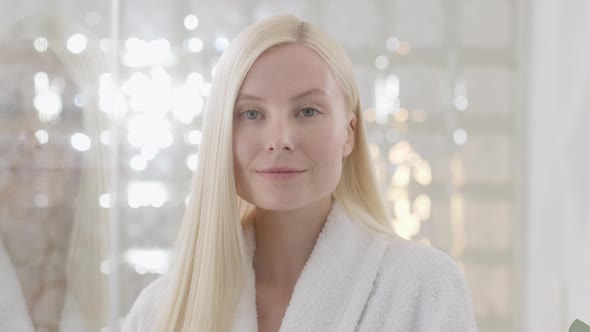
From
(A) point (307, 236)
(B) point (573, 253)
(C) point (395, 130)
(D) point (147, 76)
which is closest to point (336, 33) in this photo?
(C) point (395, 130)

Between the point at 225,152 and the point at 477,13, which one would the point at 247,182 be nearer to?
the point at 225,152

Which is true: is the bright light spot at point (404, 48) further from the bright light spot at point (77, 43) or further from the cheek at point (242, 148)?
the cheek at point (242, 148)

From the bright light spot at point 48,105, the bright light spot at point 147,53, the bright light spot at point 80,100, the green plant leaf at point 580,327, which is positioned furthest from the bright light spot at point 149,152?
the green plant leaf at point 580,327

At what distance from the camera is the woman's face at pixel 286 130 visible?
3.98 ft

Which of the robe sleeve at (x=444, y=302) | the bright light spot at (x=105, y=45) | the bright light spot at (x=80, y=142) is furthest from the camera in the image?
the bright light spot at (x=105, y=45)

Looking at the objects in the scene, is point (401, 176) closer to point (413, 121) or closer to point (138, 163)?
point (413, 121)

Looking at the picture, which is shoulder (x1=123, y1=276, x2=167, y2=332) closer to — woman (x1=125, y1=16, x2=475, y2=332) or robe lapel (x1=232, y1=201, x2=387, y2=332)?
woman (x1=125, y1=16, x2=475, y2=332)

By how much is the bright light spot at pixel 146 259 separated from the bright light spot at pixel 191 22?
0.71 meters

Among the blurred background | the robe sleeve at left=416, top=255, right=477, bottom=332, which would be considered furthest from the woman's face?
the blurred background

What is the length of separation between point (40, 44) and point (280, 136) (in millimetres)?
442

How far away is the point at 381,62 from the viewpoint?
2477 mm

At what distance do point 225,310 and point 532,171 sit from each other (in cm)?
142

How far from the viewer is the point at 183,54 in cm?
250

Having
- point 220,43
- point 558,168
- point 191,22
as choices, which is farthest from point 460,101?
point 191,22
